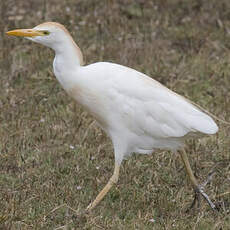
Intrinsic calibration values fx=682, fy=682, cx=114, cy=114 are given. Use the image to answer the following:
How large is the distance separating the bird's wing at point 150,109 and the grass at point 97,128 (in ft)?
2.09

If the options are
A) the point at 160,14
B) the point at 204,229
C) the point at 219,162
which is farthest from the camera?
the point at 160,14

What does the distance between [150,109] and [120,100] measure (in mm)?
236

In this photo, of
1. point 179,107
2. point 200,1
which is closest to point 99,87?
point 179,107

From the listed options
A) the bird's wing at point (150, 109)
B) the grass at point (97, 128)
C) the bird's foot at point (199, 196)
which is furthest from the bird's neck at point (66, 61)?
the bird's foot at point (199, 196)

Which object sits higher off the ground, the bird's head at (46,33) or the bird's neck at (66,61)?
the bird's head at (46,33)

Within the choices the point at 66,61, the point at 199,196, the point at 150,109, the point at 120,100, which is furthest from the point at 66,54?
the point at 199,196

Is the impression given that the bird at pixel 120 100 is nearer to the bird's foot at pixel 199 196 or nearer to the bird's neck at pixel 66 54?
the bird's neck at pixel 66 54

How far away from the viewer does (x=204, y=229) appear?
4820mm

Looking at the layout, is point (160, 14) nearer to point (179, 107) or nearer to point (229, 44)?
point (229, 44)

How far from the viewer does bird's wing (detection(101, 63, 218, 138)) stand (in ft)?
16.3

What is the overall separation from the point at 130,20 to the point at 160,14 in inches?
16.8

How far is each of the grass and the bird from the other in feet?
1.43

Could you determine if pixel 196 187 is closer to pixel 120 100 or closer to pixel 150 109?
pixel 150 109

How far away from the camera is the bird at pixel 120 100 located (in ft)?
16.2
